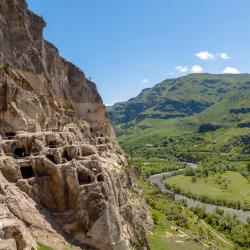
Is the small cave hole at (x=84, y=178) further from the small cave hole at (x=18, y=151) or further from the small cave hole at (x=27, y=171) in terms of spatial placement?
the small cave hole at (x=18, y=151)

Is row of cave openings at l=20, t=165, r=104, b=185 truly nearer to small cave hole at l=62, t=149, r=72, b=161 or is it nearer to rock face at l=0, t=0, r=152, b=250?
rock face at l=0, t=0, r=152, b=250

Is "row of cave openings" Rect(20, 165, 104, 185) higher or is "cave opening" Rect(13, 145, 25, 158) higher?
"cave opening" Rect(13, 145, 25, 158)

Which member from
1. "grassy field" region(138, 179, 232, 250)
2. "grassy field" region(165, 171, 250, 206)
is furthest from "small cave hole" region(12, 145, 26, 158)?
"grassy field" region(165, 171, 250, 206)

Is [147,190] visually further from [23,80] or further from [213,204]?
[213,204]

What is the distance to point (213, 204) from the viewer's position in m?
140

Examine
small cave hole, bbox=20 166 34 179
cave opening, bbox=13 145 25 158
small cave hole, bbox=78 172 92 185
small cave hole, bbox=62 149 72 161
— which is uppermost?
cave opening, bbox=13 145 25 158

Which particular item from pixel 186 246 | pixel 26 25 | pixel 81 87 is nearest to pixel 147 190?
pixel 81 87

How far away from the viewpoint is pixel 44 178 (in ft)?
131

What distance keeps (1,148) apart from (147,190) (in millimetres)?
57449

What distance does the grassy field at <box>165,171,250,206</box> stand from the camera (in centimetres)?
15200

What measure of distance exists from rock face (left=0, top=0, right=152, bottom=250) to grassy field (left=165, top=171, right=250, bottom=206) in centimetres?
9060

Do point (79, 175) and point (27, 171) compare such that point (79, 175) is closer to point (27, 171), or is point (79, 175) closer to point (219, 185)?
point (27, 171)

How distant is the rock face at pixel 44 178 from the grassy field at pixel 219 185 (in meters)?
90.6

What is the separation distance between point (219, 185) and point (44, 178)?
13905 cm
